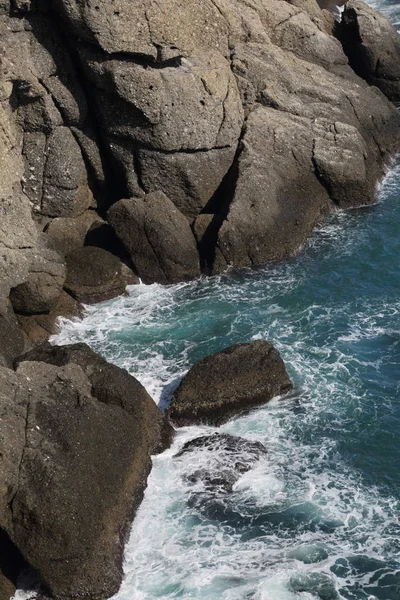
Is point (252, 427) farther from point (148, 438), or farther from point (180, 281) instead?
point (180, 281)

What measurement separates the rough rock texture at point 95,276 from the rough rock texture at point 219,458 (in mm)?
9597

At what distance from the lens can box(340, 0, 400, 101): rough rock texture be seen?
4559 centimetres

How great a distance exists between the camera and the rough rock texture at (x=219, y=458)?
78.2 feet

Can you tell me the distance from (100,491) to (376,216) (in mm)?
20384

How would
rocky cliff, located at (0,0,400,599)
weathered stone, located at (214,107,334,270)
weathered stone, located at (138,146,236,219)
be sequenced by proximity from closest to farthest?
rocky cliff, located at (0,0,400,599) → weathered stone, located at (214,107,334,270) → weathered stone, located at (138,146,236,219)

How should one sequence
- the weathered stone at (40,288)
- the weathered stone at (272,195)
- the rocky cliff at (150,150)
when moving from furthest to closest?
the weathered stone at (272,195)
the rocky cliff at (150,150)
the weathered stone at (40,288)

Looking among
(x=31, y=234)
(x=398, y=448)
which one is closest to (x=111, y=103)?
(x=31, y=234)

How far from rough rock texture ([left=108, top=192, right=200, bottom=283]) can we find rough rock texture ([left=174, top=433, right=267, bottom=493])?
10072 millimetres

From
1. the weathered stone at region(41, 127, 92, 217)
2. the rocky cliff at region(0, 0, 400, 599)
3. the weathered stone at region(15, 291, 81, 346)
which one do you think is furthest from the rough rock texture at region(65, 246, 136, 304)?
the weathered stone at region(41, 127, 92, 217)

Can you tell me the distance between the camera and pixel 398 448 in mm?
24844

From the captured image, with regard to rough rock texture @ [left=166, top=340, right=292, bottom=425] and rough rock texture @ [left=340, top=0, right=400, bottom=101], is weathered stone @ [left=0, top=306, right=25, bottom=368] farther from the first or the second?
rough rock texture @ [left=340, top=0, right=400, bottom=101]

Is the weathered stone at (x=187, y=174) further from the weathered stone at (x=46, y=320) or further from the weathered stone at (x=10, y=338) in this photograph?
the weathered stone at (x=10, y=338)

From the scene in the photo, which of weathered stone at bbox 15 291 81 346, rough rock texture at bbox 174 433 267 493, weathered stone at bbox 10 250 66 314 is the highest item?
weathered stone at bbox 10 250 66 314

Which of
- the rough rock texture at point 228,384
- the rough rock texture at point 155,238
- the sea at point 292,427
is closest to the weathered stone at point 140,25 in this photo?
the rough rock texture at point 155,238
